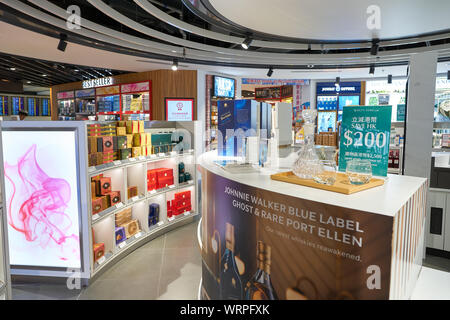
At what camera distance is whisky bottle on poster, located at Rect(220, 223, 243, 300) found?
1448 mm

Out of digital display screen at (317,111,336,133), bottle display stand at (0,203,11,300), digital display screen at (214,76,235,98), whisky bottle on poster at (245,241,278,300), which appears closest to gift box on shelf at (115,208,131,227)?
bottle display stand at (0,203,11,300)

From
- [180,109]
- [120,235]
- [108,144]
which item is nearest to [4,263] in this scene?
[108,144]

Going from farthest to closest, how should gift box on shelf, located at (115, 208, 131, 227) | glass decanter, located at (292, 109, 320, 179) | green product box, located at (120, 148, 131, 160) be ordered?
gift box on shelf, located at (115, 208, 131, 227), green product box, located at (120, 148, 131, 160), glass decanter, located at (292, 109, 320, 179)

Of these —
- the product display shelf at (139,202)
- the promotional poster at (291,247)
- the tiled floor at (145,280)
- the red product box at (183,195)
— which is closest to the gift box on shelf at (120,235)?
the product display shelf at (139,202)

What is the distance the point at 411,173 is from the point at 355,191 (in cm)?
260

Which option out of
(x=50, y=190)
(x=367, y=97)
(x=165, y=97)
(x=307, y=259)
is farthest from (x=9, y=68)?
(x=367, y=97)

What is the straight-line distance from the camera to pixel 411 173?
3.23m

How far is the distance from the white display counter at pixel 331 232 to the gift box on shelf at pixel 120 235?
238 centimetres

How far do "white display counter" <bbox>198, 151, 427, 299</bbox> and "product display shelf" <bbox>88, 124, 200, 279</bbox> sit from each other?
210cm

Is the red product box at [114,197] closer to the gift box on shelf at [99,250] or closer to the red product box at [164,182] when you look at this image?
the gift box on shelf at [99,250]

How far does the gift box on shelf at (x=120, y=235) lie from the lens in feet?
11.3

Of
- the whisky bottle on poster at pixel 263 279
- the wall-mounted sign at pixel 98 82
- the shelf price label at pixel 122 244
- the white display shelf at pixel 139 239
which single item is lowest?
the white display shelf at pixel 139 239

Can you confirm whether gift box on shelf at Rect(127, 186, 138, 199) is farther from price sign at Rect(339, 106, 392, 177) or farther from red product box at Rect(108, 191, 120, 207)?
price sign at Rect(339, 106, 392, 177)
